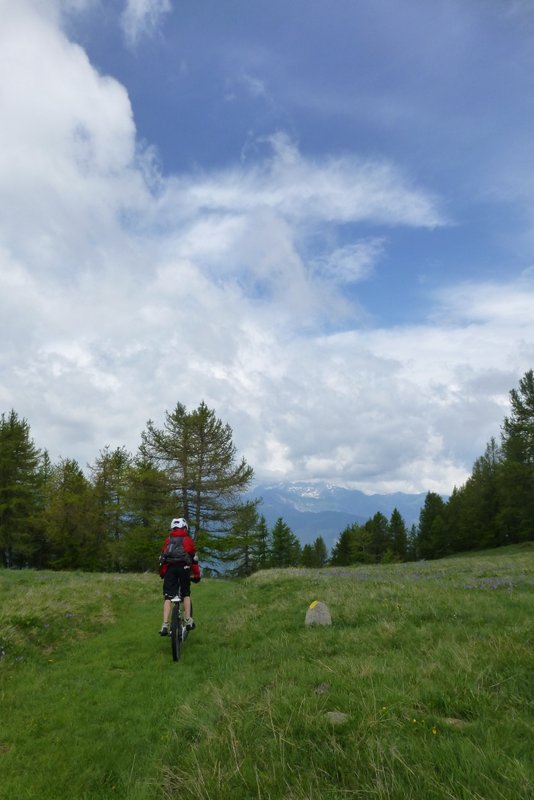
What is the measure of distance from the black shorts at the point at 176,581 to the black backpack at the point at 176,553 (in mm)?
154

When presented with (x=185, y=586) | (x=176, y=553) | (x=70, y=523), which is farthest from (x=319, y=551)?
(x=176, y=553)

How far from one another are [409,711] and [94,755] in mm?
3730

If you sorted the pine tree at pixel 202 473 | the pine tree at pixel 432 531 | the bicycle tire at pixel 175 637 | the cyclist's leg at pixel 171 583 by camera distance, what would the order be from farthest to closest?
the pine tree at pixel 432 531 < the pine tree at pixel 202 473 < the cyclist's leg at pixel 171 583 < the bicycle tire at pixel 175 637

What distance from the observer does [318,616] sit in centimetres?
1033

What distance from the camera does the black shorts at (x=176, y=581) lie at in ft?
33.5

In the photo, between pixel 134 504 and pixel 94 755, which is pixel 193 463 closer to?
pixel 134 504

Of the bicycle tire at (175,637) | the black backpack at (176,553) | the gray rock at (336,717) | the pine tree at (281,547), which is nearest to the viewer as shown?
the gray rock at (336,717)

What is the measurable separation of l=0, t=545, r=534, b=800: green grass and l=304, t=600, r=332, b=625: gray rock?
0.24 metres

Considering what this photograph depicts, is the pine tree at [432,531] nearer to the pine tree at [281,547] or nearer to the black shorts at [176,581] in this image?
the pine tree at [281,547]

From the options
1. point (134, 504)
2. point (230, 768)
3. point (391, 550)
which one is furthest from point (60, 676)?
point (391, 550)

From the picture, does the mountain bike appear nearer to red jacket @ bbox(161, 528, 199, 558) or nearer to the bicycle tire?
the bicycle tire

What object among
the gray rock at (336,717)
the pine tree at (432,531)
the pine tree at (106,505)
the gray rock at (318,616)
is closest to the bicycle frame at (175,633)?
the gray rock at (318,616)

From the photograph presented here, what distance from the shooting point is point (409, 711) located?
466 cm

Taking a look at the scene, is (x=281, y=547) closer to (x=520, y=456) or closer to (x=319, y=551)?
(x=319, y=551)
